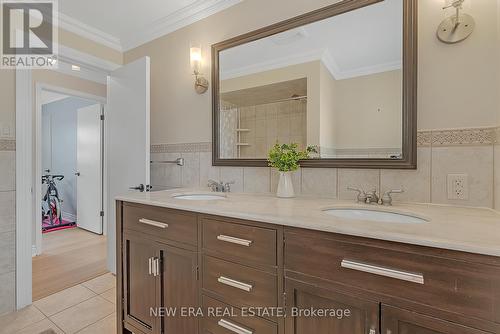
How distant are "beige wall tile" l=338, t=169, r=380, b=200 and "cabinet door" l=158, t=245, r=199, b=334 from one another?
3.06 ft

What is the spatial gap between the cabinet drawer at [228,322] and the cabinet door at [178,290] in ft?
0.25

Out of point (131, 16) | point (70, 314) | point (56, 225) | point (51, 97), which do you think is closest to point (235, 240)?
point (70, 314)

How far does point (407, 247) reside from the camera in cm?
73

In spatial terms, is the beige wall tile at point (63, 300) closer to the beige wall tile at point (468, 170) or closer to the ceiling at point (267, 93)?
the ceiling at point (267, 93)

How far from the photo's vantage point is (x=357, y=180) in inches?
55.6

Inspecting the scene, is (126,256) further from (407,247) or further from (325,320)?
(407,247)

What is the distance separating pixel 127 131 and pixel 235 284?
1.86m

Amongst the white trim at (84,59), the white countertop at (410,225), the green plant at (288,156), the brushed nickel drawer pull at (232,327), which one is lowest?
the brushed nickel drawer pull at (232,327)

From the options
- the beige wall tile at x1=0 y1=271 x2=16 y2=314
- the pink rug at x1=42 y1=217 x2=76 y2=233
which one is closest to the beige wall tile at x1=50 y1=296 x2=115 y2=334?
the beige wall tile at x1=0 y1=271 x2=16 y2=314

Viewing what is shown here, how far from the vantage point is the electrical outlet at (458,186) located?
1.15 meters

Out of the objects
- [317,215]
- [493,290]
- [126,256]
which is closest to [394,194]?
[317,215]

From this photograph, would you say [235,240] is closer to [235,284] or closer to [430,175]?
[235,284]

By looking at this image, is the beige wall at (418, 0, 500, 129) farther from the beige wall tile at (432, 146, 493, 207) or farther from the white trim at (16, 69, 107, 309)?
the white trim at (16, 69, 107, 309)

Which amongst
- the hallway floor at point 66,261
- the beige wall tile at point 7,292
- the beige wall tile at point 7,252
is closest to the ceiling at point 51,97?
the hallway floor at point 66,261
